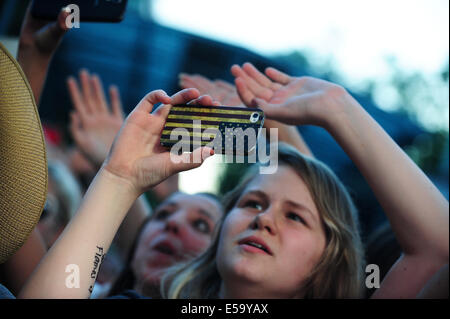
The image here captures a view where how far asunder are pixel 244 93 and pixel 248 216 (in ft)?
0.96

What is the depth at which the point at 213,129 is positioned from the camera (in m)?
0.85

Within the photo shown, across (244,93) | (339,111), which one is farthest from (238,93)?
(339,111)

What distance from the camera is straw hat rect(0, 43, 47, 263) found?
2.30ft

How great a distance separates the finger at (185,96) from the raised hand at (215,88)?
1.23 ft

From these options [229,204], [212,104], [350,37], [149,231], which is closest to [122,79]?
[149,231]

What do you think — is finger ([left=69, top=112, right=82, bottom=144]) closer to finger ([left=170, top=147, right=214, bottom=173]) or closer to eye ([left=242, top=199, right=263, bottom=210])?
eye ([left=242, top=199, right=263, bottom=210])

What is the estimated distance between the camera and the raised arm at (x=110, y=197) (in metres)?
0.74

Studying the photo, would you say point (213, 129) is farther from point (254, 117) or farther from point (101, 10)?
point (101, 10)

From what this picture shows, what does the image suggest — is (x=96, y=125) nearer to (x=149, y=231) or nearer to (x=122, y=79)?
(x=122, y=79)

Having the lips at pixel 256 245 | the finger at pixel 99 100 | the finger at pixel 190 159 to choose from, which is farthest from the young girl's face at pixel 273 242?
the finger at pixel 99 100

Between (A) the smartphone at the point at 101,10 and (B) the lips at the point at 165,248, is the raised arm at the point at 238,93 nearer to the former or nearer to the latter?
(A) the smartphone at the point at 101,10

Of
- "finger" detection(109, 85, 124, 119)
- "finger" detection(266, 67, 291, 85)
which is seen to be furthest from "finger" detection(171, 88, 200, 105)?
"finger" detection(109, 85, 124, 119)

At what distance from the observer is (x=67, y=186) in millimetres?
1835

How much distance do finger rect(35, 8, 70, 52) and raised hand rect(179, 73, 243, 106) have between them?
38cm
